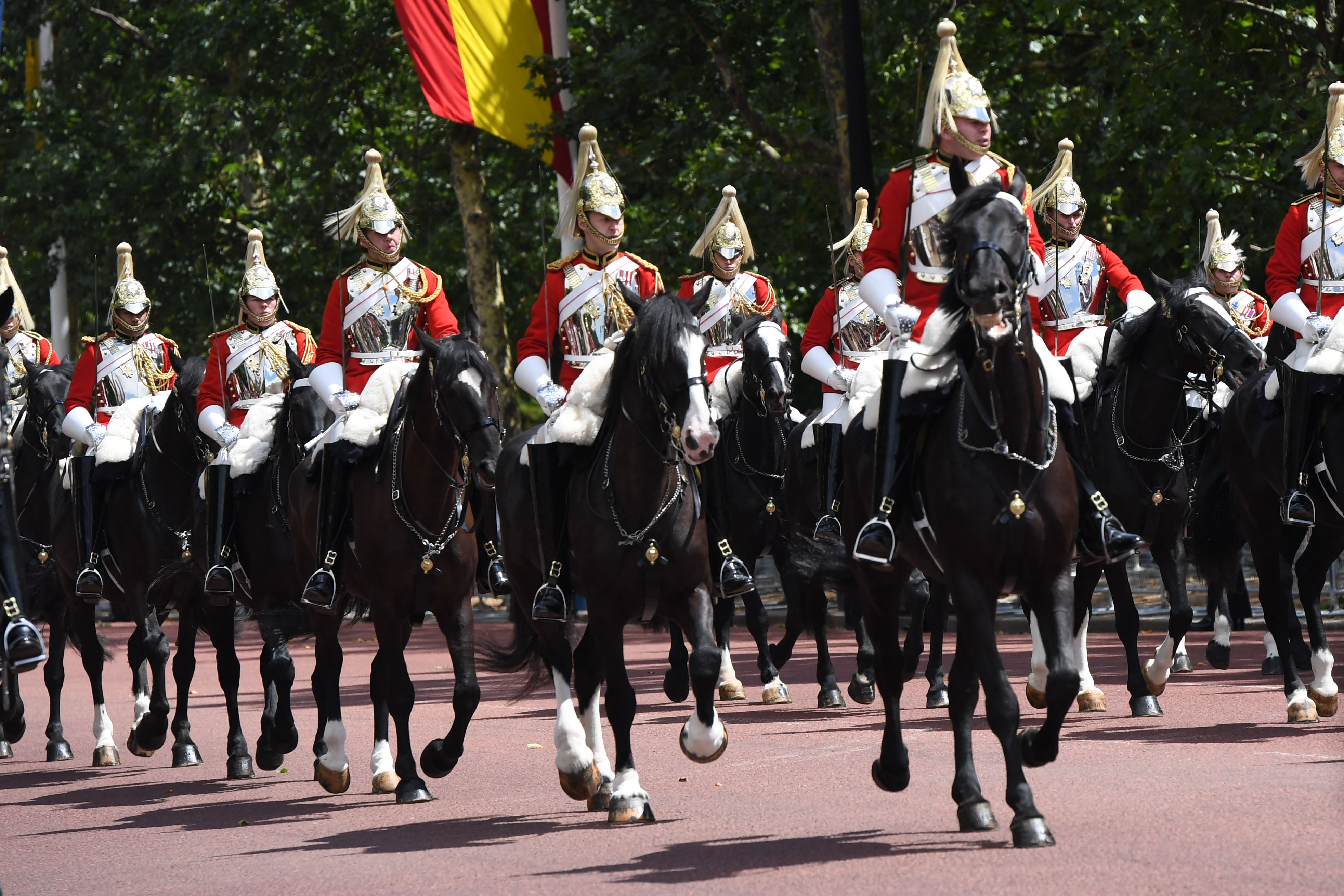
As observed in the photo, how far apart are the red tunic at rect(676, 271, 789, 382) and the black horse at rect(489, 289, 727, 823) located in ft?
14.3

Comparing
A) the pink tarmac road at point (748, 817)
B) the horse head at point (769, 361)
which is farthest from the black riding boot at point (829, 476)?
the pink tarmac road at point (748, 817)

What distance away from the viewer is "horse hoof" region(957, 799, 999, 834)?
23.0 feet

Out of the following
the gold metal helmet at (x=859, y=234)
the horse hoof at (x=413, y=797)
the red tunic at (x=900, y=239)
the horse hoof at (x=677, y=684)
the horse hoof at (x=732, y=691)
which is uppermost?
the gold metal helmet at (x=859, y=234)

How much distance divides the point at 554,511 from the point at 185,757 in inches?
153

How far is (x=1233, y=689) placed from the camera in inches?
473

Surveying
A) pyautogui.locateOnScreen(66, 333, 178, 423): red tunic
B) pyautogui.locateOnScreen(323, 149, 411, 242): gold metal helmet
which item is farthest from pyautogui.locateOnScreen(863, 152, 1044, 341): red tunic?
pyautogui.locateOnScreen(66, 333, 178, 423): red tunic

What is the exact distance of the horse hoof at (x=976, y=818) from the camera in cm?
700

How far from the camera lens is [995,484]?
699cm

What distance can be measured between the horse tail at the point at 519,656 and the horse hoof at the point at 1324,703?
3.99 meters

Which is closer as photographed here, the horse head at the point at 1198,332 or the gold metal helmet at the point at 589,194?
the gold metal helmet at the point at 589,194

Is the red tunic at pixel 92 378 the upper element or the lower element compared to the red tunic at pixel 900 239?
upper

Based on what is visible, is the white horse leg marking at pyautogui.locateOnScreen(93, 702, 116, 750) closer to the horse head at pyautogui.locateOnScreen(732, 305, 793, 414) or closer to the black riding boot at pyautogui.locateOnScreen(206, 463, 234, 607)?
the black riding boot at pyautogui.locateOnScreen(206, 463, 234, 607)

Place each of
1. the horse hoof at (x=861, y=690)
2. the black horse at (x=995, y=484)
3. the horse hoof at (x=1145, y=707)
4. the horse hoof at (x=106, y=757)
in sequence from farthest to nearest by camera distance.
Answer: the horse hoof at (x=861, y=690), the horse hoof at (x=106, y=757), the horse hoof at (x=1145, y=707), the black horse at (x=995, y=484)

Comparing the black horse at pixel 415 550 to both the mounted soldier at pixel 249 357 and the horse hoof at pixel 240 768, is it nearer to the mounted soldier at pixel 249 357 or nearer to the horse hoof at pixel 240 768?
the horse hoof at pixel 240 768
